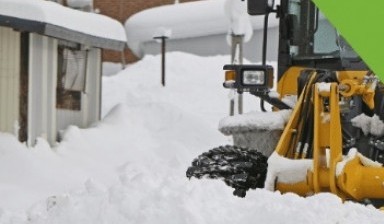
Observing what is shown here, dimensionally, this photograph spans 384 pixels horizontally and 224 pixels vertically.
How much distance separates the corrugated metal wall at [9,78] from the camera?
35.5 ft

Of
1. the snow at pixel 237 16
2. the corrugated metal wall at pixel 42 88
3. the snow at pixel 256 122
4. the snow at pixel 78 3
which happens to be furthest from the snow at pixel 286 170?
the snow at pixel 78 3

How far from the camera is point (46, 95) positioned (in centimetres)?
1157

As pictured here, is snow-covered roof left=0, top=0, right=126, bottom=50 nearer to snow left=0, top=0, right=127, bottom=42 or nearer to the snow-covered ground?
snow left=0, top=0, right=127, bottom=42

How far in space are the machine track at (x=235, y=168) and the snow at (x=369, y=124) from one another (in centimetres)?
63

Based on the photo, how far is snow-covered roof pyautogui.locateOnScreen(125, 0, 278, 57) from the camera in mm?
17688

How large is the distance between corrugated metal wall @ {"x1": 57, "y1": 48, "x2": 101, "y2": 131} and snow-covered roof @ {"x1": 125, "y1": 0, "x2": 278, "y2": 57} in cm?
430

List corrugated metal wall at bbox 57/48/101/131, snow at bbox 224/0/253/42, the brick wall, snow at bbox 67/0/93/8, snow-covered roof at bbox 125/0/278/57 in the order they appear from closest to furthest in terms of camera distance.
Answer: corrugated metal wall at bbox 57/48/101/131 → snow at bbox 67/0/93/8 → snow at bbox 224/0/253/42 → snow-covered roof at bbox 125/0/278/57 → the brick wall

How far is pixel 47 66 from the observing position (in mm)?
11617

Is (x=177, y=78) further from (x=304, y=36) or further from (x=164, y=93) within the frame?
(x=304, y=36)

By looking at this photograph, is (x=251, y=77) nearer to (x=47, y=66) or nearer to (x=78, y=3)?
(x=47, y=66)

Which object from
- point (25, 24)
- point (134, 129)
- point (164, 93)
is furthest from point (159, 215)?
point (164, 93)

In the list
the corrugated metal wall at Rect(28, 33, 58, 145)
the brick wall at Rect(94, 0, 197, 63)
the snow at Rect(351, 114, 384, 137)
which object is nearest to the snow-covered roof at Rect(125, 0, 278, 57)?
the brick wall at Rect(94, 0, 197, 63)

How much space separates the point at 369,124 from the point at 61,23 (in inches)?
291

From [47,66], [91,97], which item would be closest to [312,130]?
[47,66]
